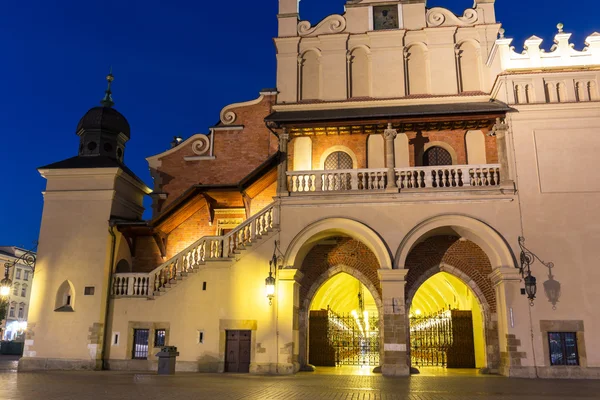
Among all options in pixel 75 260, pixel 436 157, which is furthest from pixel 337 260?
→ pixel 75 260

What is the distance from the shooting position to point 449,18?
23.5 metres

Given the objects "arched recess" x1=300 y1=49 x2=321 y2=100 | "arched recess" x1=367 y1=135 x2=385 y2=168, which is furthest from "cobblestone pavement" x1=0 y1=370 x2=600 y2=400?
"arched recess" x1=300 y1=49 x2=321 y2=100

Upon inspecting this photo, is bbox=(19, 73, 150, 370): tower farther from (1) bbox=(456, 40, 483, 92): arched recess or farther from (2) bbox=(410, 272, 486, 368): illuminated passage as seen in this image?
(1) bbox=(456, 40, 483, 92): arched recess

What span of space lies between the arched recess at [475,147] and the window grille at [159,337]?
Result: 13.4m

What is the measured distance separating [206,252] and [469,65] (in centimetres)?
1338

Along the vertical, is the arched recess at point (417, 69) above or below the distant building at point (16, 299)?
above

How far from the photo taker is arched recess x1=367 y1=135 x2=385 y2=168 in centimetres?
2200

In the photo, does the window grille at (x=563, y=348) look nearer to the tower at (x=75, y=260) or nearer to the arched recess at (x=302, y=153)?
the arched recess at (x=302, y=153)

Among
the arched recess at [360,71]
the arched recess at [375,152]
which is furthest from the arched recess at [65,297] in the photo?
the arched recess at [360,71]

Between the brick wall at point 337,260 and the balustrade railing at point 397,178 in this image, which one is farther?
the brick wall at point 337,260

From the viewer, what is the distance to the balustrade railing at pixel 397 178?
19047mm

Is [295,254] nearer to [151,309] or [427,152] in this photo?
[151,309]

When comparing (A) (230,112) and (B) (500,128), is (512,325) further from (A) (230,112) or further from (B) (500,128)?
(A) (230,112)

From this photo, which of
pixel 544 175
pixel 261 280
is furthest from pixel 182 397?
pixel 544 175
